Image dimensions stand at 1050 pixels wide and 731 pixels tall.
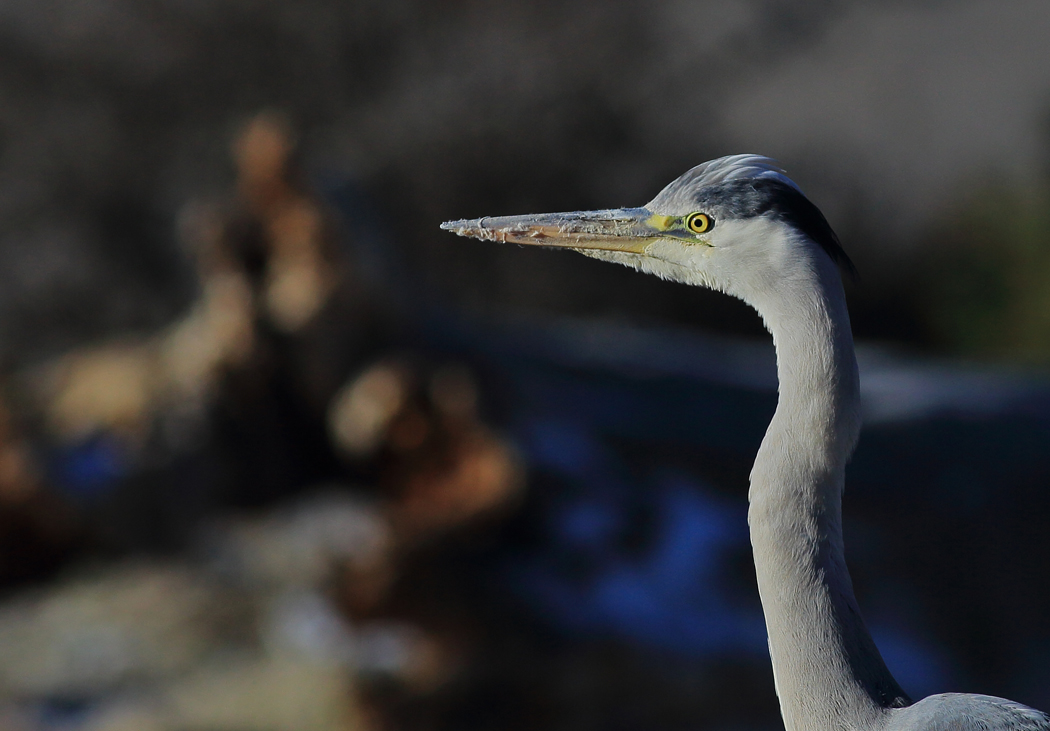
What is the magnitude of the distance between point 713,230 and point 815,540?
0.43 meters

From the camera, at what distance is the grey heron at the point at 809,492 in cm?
131

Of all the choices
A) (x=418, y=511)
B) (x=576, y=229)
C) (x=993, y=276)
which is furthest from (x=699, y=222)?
(x=993, y=276)

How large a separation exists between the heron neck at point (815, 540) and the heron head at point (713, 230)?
0.26 ft

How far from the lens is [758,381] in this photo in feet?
14.0

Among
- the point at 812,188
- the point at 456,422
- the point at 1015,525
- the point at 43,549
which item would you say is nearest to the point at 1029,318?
the point at 812,188

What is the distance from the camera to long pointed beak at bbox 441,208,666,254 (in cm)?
155

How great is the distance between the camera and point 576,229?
156cm

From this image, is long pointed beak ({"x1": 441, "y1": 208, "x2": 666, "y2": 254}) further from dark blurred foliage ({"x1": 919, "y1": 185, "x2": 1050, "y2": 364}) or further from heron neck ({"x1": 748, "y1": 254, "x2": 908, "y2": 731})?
dark blurred foliage ({"x1": 919, "y1": 185, "x2": 1050, "y2": 364})

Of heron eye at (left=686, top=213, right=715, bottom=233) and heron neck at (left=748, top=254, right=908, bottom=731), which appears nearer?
heron neck at (left=748, top=254, right=908, bottom=731)

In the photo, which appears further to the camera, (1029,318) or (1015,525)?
(1029,318)

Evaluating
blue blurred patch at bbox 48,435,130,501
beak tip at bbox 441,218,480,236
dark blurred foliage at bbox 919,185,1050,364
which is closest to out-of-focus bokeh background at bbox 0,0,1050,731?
blue blurred patch at bbox 48,435,130,501

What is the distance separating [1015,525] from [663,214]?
3008 millimetres

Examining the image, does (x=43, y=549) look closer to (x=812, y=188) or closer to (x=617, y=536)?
(x=617, y=536)

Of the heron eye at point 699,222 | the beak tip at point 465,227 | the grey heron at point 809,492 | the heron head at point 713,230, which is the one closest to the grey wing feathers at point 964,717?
the grey heron at point 809,492
